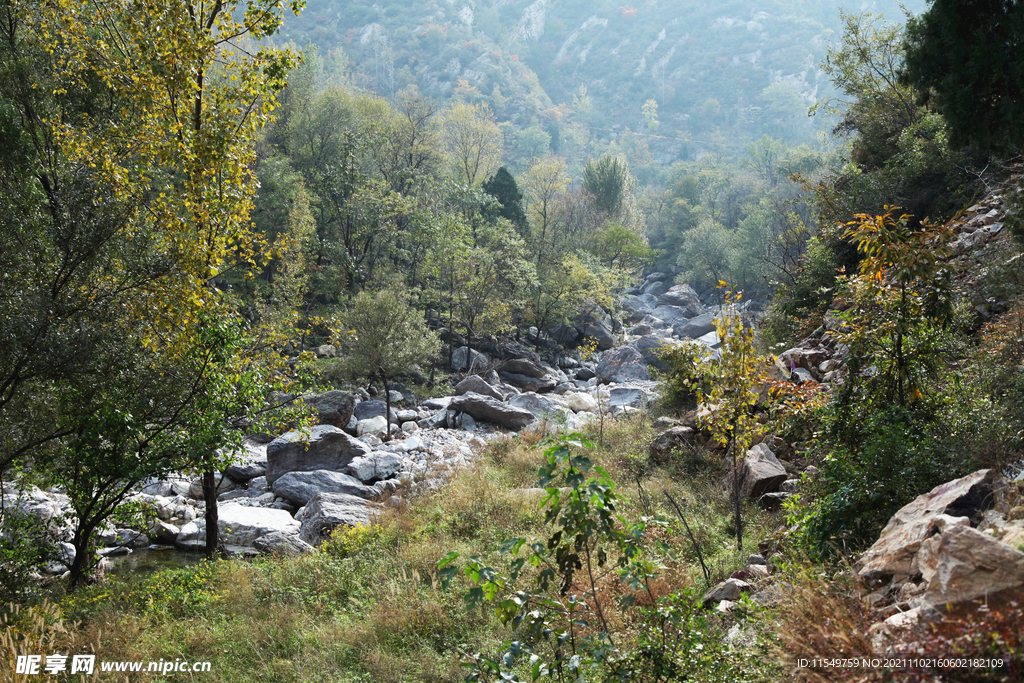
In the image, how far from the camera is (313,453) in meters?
13.6

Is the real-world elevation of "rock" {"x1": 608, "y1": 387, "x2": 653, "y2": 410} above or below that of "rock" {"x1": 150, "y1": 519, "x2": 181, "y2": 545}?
above

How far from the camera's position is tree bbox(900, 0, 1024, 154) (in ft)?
25.4

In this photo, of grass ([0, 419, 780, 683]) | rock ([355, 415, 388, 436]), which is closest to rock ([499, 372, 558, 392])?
rock ([355, 415, 388, 436])

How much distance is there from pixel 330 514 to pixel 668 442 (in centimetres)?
660

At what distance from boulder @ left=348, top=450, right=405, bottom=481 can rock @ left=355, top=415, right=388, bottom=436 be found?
3748 millimetres

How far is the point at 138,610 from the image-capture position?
5.96m

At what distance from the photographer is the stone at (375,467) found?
42.3 ft

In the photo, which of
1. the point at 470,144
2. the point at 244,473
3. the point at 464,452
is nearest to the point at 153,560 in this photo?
the point at 244,473

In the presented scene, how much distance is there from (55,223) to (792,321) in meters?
15.4

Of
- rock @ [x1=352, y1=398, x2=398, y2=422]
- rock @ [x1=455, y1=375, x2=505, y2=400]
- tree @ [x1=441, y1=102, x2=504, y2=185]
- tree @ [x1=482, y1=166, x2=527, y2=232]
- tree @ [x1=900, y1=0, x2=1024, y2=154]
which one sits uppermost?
tree @ [x1=441, y1=102, x2=504, y2=185]

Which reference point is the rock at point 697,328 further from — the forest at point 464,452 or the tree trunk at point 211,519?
the tree trunk at point 211,519

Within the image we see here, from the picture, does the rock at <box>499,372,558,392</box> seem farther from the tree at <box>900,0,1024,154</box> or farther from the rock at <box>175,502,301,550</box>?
the tree at <box>900,0,1024,154</box>

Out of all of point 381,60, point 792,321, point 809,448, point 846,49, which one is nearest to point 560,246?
point 846,49

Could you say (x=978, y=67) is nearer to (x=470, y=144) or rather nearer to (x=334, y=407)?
(x=334, y=407)
